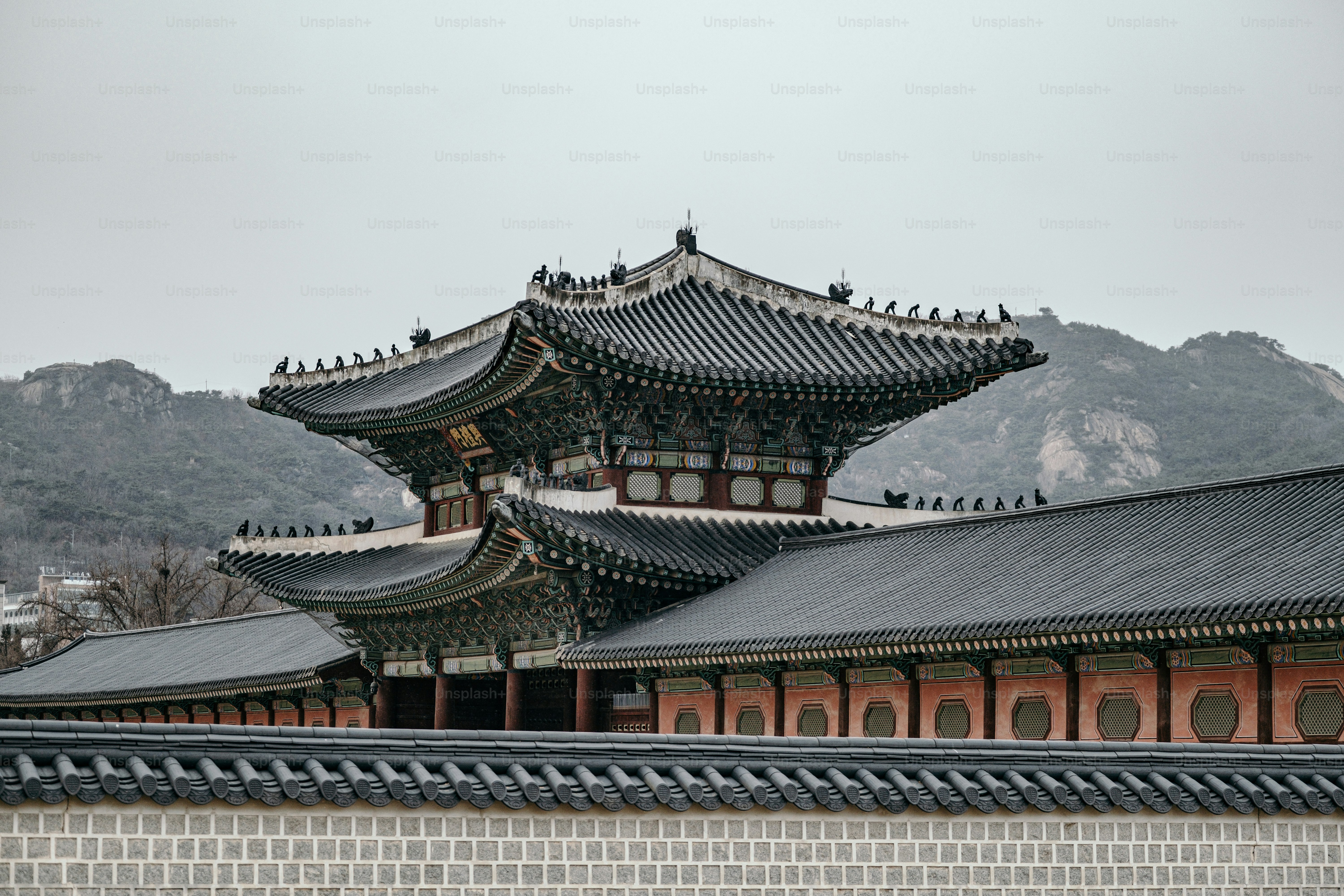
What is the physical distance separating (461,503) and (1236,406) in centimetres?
8130

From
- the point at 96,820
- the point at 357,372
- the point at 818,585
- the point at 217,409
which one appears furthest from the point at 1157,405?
the point at 96,820

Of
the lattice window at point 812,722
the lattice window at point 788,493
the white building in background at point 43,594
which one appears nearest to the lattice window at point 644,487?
the lattice window at point 788,493

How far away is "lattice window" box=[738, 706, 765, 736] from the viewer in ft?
75.2

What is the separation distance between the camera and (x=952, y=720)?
20422 millimetres

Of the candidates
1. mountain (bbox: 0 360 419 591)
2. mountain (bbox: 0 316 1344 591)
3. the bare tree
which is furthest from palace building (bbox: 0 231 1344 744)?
mountain (bbox: 0 316 1344 591)

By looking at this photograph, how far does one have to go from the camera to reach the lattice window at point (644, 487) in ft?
87.3

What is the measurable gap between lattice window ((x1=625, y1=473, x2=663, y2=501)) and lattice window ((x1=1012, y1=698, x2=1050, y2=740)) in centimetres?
868

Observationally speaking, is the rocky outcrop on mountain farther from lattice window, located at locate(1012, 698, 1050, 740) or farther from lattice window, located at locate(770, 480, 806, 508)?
lattice window, located at locate(1012, 698, 1050, 740)

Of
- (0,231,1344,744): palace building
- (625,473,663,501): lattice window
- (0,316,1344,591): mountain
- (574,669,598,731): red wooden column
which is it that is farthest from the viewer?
(0,316,1344,591): mountain

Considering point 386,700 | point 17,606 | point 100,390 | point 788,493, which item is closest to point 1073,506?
point 788,493

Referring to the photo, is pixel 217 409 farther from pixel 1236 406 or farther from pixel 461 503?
pixel 461 503

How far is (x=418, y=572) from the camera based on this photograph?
91.9 feet

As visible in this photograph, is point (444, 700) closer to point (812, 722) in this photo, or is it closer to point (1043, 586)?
point (812, 722)

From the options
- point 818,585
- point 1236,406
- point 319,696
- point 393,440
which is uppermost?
point 1236,406
